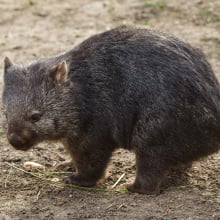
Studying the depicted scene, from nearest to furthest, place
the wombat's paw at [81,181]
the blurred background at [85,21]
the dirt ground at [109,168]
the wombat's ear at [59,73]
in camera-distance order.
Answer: the dirt ground at [109,168]
the wombat's ear at [59,73]
the wombat's paw at [81,181]
the blurred background at [85,21]

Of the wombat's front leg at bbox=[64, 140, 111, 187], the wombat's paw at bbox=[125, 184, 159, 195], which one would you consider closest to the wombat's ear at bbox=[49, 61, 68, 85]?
the wombat's front leg at bbox=[64, 140, 111, 187]

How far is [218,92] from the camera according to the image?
654 centimetres

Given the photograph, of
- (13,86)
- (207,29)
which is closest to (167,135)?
(13,86)

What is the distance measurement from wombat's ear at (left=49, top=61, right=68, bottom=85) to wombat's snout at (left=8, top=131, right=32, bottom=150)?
0.61 m

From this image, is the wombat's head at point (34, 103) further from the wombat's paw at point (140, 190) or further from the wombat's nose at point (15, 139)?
the wombat's paw at point (140, 190)

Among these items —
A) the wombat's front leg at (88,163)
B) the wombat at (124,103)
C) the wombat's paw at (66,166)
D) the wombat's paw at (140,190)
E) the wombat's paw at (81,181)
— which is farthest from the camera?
the wombat's paw at (66,166)

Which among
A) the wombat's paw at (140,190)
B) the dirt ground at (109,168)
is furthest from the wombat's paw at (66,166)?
the wombat's paw at (140,190)

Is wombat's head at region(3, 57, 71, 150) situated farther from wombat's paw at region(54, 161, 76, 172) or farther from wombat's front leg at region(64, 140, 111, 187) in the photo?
wombat's paw at region(54, 161, 76, 172)

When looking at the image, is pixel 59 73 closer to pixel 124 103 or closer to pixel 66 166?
pixel 124 103

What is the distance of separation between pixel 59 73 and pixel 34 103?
395mm

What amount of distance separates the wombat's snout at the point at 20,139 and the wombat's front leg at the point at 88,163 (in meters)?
0.56

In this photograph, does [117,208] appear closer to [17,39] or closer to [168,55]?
[168,55]

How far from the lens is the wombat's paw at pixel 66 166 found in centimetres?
732

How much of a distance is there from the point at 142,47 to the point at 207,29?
14.2 ft
